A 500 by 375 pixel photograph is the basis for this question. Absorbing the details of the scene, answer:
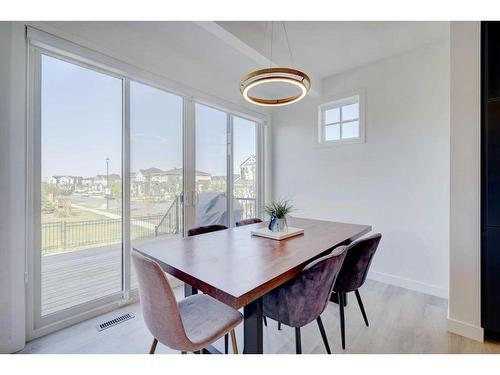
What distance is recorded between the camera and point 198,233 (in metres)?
2.22

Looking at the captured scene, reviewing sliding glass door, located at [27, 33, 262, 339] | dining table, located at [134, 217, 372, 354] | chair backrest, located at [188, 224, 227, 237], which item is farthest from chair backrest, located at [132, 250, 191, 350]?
chair backrest, located at [188, 224, 227, 237]

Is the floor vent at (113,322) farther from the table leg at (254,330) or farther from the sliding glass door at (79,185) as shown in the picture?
the table leg at (254,330)

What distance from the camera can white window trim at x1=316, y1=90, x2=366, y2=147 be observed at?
3.21 meters

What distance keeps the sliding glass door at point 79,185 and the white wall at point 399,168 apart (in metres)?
2.68

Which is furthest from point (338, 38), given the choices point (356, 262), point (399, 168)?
point (356, 262)

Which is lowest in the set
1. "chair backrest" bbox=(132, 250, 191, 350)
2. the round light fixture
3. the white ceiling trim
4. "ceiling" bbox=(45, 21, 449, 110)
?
"chair backrest" bbox=(132, 250, 191, 350)

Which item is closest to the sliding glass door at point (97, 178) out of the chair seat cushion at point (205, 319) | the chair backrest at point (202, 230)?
the chair backrest at point (202, 230)

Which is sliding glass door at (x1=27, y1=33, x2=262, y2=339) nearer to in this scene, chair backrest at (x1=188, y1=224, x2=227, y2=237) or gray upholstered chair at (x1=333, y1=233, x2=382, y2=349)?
chair backrest at (x1=188, y1=224, x2=227, y2=237)

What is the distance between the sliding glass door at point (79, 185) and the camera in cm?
201

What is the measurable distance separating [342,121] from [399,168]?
101 centimetres

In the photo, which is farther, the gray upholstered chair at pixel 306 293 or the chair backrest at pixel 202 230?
the chair backrest at pixel 202 230
